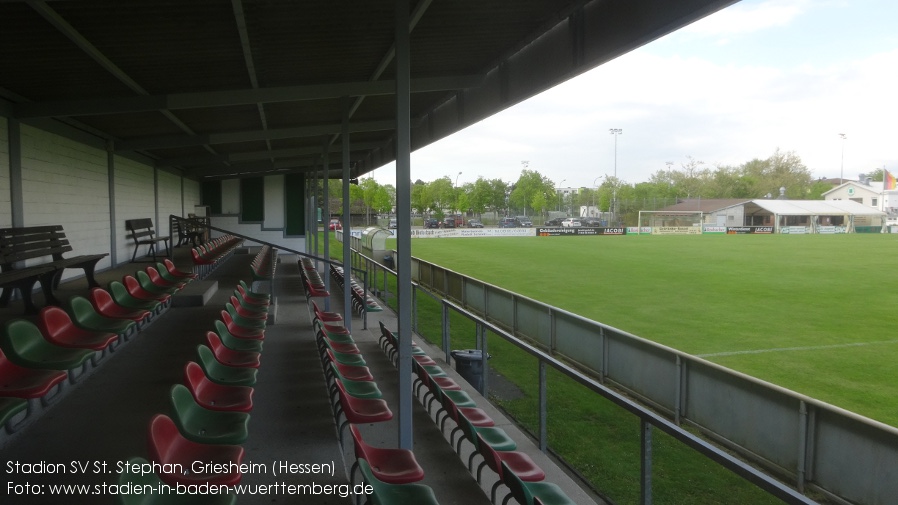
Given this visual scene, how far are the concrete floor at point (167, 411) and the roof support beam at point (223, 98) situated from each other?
2336 millimetres

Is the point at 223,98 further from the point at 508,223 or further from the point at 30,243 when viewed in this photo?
the point at 508,223

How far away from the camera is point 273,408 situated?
209 inches

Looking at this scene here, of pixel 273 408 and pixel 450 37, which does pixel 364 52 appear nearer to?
pixel 450 37

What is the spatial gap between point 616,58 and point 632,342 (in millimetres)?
4838

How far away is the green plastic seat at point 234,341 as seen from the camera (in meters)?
5.85

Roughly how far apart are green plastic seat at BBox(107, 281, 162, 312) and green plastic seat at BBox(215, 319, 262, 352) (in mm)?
1103

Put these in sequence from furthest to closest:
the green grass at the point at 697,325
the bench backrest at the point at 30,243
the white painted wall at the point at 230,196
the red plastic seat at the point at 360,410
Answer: the white painted wall at the point at 230,196 < the green grass at the point at 697,325 < the bench backrest at the point at 30,243 < the red plastic seat at the point at 360,410

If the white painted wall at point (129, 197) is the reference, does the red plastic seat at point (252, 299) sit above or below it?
below

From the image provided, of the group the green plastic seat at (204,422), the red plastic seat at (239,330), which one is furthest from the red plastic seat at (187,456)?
the red plastic seat at (239,330)

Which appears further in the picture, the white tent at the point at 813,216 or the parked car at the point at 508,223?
the parked car at the point at 508,223

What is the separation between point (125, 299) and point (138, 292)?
0.56 m

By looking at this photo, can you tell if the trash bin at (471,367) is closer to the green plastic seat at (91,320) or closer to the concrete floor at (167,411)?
the concrete floor at (167,411)

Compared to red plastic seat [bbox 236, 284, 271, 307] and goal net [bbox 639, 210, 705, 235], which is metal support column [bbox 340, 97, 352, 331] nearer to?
red plastic seat [bbox 236, 284, 271, 307]

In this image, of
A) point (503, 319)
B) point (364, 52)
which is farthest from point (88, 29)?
point (503, 319)
